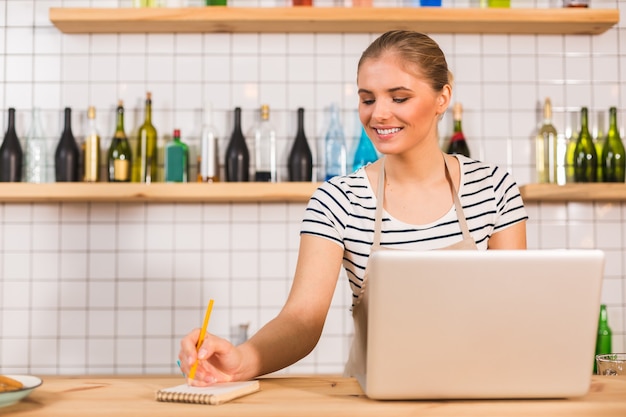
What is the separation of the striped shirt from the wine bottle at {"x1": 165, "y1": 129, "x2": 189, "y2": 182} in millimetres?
918

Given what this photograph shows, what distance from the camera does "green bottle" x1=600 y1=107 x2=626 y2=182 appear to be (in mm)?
2271

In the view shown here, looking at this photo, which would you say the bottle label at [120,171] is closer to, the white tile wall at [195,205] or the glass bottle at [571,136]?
the white tile wall at [195,205]

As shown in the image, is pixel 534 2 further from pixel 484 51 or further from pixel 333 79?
pixel 333 79

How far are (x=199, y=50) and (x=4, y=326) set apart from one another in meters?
1.04

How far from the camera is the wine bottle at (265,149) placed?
2.27 metres

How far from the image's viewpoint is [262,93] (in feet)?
7.69

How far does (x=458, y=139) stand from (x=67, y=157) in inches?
46.6

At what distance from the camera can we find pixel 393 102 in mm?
1302

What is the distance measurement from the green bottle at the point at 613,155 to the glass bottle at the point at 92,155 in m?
1.53

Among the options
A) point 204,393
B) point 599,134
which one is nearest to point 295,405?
point 204,393

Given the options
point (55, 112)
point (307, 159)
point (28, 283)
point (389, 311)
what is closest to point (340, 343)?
point (307, 159)

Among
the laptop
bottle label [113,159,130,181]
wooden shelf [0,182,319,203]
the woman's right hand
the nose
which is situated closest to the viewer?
the laptop

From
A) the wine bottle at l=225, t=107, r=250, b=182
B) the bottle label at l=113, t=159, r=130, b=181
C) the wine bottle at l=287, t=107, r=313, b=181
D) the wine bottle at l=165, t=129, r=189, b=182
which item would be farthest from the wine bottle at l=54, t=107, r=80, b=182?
the wine bottle at l=287, t=107, r=313, b=181

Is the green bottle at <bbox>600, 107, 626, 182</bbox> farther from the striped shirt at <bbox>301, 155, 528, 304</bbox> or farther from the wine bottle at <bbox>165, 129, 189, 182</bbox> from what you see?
the wine bottle at <bbox>165, 129, 189, 182</bbox>
